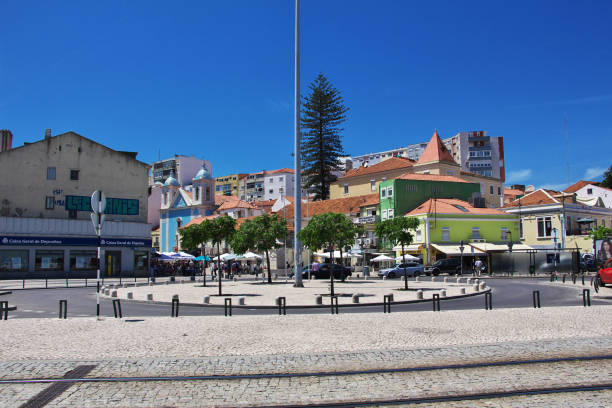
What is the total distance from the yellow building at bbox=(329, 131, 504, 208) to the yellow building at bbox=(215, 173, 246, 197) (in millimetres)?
66565

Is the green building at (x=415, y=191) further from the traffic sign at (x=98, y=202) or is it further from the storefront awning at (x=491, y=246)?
the traffic sign at (x=98, y=202)

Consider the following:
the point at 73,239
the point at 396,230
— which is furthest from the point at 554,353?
the point at 73,239

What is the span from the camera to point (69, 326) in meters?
13.7

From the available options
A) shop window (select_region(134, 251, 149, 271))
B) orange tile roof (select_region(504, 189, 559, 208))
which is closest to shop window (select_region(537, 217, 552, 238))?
orange tile roof (select_region(504, 189, 559, 208))

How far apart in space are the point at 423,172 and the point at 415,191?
1427 cm

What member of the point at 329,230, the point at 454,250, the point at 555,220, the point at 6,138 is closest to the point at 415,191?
the point at 454,250

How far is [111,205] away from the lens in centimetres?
5312

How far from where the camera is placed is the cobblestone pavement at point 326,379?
6.77 m

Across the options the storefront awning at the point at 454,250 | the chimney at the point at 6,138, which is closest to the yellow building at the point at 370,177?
the storefront awning at the point at 454,250

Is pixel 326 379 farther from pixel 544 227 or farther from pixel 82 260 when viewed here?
pixel 544 227

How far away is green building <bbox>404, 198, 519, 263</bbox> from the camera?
49.5 m

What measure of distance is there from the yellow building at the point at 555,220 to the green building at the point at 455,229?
2302 millimetres

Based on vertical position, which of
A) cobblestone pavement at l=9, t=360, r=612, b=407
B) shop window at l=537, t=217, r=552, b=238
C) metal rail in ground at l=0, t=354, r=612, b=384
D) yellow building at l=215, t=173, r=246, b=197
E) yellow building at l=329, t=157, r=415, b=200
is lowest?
Answer: cobblestone pavement at l=9, t=360, r=612, b=407

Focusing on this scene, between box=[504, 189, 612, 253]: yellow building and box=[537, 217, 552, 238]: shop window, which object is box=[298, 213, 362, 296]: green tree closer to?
box=[504, 189, 612, 253]: yellow building
